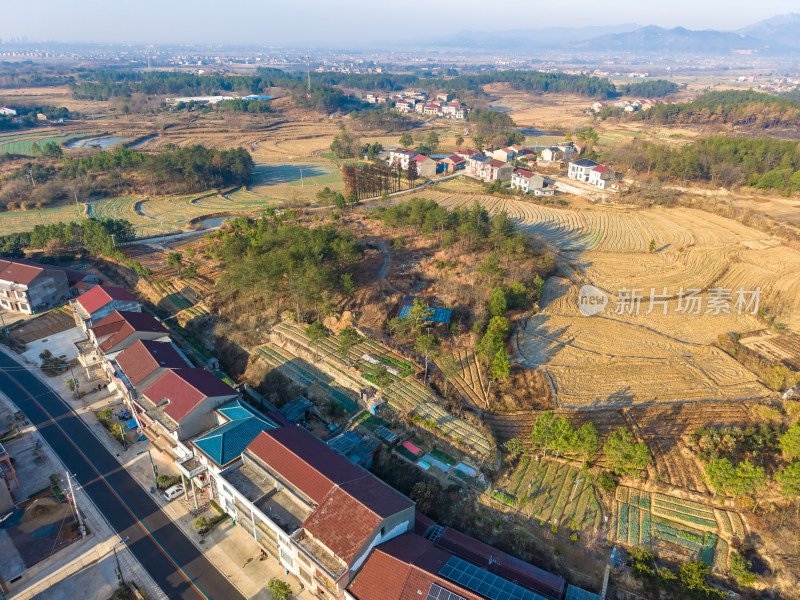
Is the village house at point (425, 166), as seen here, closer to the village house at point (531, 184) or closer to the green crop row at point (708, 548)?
the village house at point (531, 184)

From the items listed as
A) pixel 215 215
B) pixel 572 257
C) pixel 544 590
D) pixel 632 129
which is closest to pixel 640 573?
pixel 544 590

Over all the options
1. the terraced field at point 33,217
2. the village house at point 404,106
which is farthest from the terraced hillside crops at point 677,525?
the village house at point 404,106

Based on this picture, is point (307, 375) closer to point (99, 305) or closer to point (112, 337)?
point (112, 337)

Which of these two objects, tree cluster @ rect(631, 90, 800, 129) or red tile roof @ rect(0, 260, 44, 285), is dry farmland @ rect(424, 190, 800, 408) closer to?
red tile roof @ rect(0, 260, 44, 285)

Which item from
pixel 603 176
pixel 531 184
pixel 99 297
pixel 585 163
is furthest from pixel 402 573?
pixel 585 163

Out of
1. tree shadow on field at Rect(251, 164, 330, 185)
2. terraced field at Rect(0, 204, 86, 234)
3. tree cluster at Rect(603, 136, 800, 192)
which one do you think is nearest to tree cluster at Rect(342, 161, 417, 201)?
tree shadow on field at Rect(251, 164, 330, 185)

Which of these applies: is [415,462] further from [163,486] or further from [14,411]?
[14,411]
